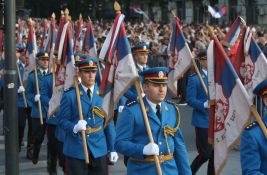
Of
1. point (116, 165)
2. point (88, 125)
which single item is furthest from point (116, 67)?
point (116, 165)

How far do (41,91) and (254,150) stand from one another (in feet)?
19.6

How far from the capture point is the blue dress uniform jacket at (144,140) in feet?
19.9

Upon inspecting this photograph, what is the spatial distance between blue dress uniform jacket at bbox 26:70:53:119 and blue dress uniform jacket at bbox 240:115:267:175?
5.56 m

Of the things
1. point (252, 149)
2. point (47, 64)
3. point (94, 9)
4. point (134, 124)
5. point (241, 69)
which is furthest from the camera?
point (94, 9)

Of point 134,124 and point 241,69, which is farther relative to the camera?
point 241,69

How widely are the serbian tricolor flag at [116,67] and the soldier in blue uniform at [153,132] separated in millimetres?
888

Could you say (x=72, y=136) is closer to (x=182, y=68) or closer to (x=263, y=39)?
(x=182, y=68)

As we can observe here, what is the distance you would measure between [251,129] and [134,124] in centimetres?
118

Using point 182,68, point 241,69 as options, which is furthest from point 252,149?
point 182,68

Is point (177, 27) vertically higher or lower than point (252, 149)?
higher

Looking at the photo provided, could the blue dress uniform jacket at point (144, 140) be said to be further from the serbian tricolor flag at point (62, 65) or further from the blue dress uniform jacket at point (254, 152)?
the serbian tricolor flag at point (62, 65)

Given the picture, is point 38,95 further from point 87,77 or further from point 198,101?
point 87,77

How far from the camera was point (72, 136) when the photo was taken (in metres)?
7.73

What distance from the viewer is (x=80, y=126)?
7.52m
